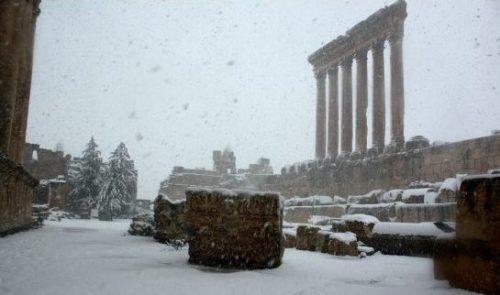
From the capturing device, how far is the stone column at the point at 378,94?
2484 centimetres

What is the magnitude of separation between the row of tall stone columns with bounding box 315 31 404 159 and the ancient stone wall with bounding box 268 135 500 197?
4.33 ft

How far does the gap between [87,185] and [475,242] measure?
4770cm

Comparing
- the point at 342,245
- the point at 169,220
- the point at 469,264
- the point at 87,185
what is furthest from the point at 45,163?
the point at 469,264

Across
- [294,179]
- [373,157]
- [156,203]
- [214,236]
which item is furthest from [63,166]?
[214,236]

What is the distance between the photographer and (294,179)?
30.0 m

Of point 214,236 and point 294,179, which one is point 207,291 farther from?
point 294,179

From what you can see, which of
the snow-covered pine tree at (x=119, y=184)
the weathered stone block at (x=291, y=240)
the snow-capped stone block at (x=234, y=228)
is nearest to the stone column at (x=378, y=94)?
the weathered stone block at (x=291, y=240)

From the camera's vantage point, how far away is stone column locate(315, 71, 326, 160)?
102 ft

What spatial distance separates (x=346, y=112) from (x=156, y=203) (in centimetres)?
2092

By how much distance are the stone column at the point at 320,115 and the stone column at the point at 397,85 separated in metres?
7.60

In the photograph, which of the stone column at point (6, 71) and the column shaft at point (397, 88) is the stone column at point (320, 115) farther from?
the stone column at point (6, 71)

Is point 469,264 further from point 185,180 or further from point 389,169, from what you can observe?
point 185,180

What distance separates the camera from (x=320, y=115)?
31641 millimetres

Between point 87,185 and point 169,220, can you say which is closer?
point 169,220
